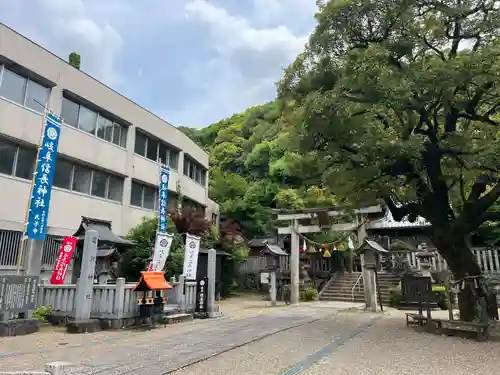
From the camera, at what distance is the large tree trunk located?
9.97m

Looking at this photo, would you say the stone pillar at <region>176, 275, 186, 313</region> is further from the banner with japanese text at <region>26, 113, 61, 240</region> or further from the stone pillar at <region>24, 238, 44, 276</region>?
the stone pillar at <region>24, 238, 44, 276</region>

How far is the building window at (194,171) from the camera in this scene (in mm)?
24581

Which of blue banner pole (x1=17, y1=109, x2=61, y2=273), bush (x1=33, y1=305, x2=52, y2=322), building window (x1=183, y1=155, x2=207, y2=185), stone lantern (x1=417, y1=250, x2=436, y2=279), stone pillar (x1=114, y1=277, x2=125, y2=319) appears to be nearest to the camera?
stone pillar (x1=114, y1=277, x2=125, y2=319)

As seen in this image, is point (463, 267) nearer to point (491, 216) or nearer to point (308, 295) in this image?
point (491, 216)

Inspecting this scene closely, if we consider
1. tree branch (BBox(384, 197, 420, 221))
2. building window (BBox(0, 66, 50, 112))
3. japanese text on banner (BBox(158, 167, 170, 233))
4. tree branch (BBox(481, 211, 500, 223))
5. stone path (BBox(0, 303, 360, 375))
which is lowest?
stone path (BBox(0, 303, 360, 375))

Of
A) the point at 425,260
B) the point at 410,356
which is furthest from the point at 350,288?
the point at 410,356

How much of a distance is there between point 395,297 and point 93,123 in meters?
16.3

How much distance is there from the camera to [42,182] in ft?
38.3

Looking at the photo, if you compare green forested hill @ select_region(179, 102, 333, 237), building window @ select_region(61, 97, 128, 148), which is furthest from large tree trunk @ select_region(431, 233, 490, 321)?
building window @ select_region(61, 97, 128, 148)

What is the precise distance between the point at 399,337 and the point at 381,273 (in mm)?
13393

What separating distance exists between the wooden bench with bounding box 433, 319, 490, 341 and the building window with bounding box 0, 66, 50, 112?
51.1 feet

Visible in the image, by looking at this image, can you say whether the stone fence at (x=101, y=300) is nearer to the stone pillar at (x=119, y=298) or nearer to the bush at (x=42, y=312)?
the stone pillar at (x=119, y=298)

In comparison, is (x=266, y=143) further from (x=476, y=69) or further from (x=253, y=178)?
(x=476, y=69)

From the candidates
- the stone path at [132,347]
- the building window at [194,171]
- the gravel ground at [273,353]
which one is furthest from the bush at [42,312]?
the building window at [194,171]
